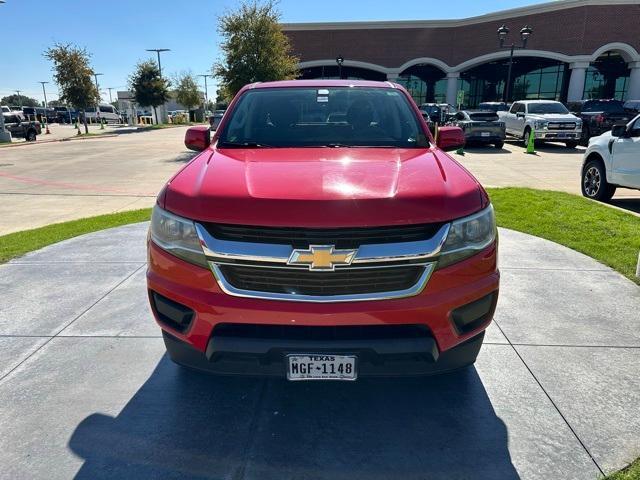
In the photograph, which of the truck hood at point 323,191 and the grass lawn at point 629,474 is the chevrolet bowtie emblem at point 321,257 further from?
the grass lawn at point 629,474

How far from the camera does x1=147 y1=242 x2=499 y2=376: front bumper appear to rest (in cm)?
229

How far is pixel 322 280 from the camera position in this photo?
2289 millimetres

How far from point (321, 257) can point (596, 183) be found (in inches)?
330

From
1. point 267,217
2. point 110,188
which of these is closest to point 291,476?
point 267,217

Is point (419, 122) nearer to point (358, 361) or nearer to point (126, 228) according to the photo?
point (358, 361)

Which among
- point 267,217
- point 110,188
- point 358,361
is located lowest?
point 110,188

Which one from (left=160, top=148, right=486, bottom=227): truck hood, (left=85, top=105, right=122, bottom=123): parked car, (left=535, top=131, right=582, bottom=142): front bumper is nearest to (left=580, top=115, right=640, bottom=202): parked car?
(left=160, top=148, right=486, bottom=227): truck hood

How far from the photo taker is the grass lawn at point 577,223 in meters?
5.59

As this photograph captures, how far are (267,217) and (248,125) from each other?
5.56 feet

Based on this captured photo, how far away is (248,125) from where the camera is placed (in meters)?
3.74

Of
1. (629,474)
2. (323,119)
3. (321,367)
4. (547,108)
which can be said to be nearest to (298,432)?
(321,367)

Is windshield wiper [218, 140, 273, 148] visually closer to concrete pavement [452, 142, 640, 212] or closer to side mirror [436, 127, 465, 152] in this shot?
side mirror [436, 127, 465, 152]

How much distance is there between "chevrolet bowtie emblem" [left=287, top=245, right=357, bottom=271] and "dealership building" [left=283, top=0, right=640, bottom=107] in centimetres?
3821

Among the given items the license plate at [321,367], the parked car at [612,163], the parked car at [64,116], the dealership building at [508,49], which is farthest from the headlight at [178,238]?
the parked car at [64,116]
